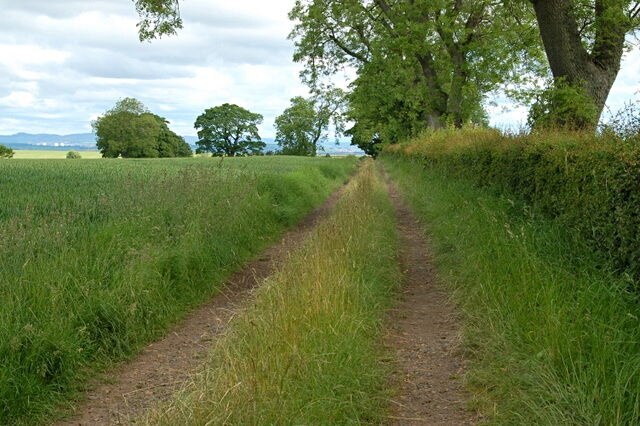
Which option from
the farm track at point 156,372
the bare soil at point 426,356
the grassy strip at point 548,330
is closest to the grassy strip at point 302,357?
the bare soil at point 426,356

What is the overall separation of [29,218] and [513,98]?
29795mm

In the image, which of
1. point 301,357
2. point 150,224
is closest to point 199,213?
point 150,224

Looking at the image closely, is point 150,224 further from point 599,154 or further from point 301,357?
point 599,154

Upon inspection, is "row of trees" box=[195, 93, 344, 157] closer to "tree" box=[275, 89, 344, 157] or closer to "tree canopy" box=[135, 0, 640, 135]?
"tree" box=[275, 89, 344, 157]

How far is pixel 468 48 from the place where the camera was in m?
23.3

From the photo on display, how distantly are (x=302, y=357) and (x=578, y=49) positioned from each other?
1087 centimetres

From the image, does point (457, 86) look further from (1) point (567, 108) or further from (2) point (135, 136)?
(2) point (135, 136)

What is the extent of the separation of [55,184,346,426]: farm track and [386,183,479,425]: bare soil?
183 cm

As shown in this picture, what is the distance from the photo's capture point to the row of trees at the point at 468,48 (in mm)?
12242

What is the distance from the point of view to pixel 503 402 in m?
4.19

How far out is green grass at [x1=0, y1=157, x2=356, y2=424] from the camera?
5062 mm

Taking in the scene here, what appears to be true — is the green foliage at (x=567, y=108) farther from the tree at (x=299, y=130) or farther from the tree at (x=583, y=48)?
the tree at (x=299, y=130)

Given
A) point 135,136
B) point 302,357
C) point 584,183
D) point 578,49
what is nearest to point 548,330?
point 302,357

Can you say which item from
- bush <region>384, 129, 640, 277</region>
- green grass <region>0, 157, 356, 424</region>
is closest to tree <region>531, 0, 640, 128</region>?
bush <region>384, 129, 640, 277</region>
